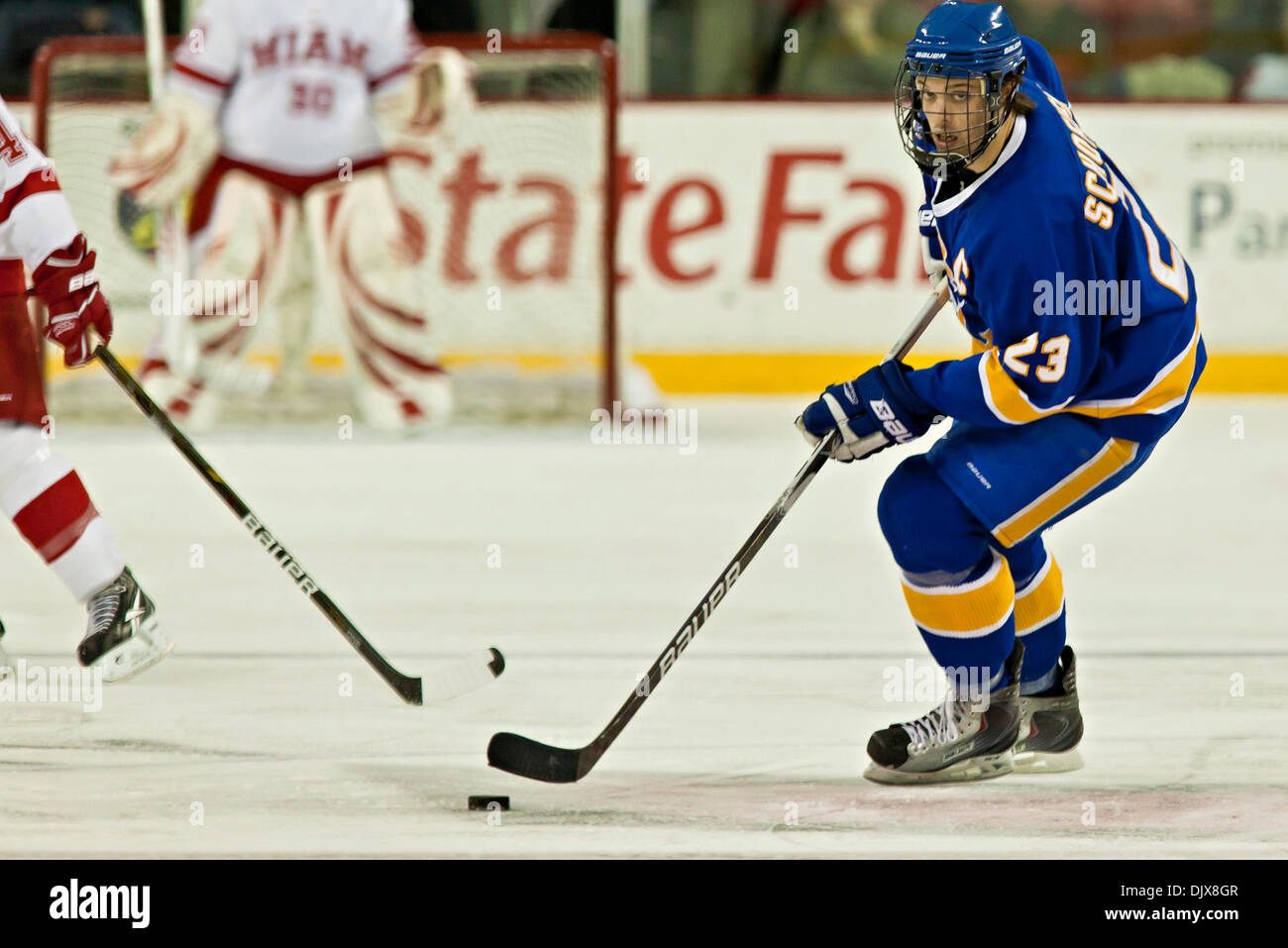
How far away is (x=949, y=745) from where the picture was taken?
3.21 metres

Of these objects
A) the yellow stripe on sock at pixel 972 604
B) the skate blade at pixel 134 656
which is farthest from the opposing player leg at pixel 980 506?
the skate blade at pixel 134 656

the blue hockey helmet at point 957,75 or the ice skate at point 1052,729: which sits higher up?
the blue hockey helmet at point 957,75

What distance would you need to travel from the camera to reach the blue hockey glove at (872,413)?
9.98ft

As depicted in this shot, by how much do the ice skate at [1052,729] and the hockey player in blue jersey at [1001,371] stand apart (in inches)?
0.8

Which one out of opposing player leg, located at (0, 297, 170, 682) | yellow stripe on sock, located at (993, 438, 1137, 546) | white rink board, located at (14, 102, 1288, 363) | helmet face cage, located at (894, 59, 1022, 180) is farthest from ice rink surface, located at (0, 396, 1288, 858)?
white rink board, located at (14, 102, 1288, 363)

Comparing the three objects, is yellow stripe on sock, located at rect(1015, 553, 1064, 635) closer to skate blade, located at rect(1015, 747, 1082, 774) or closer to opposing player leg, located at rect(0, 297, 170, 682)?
skate blade, located at rect(1015, 747, 1082, 774)

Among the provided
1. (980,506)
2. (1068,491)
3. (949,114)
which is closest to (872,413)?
(980,506)

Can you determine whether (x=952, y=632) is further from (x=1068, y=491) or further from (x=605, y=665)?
(x=605, y=665)

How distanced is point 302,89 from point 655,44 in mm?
1587

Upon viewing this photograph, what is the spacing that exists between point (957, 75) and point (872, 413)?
1.60ft

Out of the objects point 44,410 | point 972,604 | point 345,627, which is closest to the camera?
point 972,604

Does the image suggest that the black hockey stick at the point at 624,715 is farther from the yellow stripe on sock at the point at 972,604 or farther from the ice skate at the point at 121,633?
the ice skate at the point at 121,633

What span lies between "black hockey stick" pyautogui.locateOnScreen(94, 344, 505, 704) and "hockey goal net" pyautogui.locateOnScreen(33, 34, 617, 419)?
3.97m

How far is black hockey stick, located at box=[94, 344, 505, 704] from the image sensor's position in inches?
140
